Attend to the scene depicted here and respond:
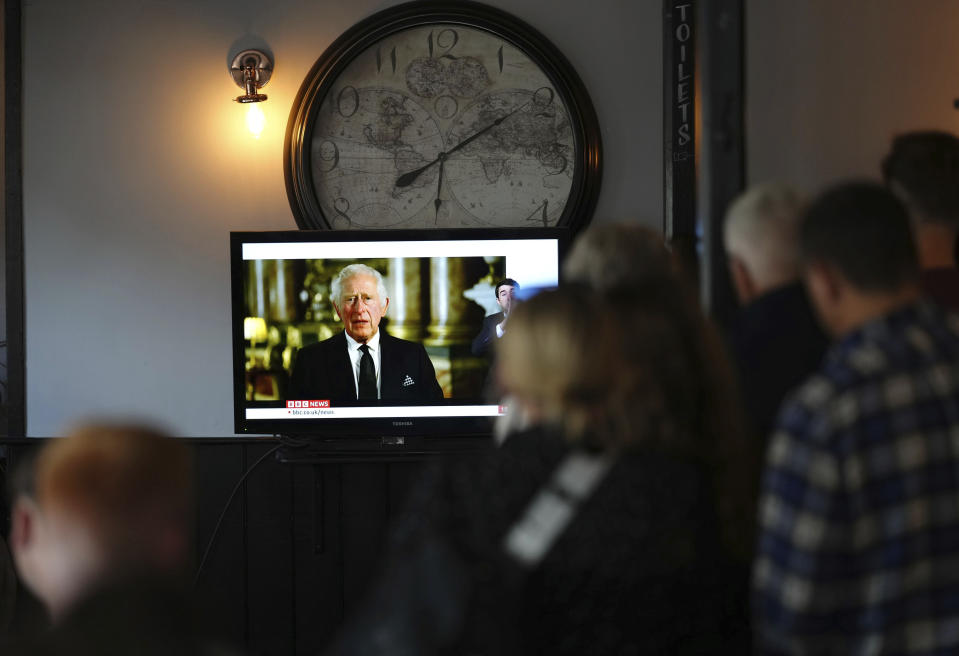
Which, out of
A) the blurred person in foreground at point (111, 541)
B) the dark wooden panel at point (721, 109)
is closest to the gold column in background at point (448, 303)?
the dark wooden panel at point (721, 109)

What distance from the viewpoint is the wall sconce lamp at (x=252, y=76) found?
151 inches

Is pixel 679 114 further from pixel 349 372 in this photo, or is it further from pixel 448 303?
pixel 349 372

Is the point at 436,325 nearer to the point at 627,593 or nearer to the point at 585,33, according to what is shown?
the point at 585,33

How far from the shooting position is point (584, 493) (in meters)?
1.38

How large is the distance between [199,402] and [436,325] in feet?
3.58

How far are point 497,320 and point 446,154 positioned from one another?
766 mm

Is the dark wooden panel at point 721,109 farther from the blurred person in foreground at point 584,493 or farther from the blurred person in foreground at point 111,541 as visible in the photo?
the blurred person in foreground at point 111,541

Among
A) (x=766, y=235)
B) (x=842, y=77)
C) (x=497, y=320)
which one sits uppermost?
(x=842, y=77)

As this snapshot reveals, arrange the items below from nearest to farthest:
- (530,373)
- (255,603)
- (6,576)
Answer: (530,373)
(6,576)
(255,603)

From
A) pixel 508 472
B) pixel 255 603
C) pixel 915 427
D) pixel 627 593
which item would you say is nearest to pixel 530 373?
pixel 508 472

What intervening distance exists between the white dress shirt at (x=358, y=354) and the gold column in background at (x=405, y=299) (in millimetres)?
73

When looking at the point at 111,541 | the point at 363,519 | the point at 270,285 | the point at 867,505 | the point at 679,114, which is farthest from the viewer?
the point at 363,519

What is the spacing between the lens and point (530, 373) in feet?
4.50

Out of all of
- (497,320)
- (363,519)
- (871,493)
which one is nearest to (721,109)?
(871,493)
